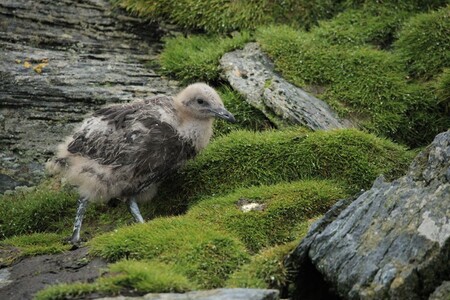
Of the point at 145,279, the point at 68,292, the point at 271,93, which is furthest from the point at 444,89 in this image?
the point at 68,292

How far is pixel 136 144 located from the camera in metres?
10.1

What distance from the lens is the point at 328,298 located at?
8.04 m

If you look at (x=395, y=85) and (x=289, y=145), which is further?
(x=395, y=85)

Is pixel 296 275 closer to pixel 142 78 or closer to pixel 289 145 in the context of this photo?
pixel 289 145

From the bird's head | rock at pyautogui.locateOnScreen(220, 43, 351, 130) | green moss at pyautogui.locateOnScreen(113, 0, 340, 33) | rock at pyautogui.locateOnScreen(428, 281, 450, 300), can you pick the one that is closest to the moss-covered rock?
the bird's head

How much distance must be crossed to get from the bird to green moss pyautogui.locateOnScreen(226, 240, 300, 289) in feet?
8.00

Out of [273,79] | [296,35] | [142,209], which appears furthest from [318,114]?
[142,209]

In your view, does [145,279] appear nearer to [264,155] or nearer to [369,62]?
[264,155]

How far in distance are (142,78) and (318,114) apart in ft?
10.4

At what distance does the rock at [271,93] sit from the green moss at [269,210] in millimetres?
1568

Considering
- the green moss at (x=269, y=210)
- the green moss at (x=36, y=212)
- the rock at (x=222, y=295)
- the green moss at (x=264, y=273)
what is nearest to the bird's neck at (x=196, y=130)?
the green moss at (x=269, y=210)

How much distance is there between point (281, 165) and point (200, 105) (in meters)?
1.42

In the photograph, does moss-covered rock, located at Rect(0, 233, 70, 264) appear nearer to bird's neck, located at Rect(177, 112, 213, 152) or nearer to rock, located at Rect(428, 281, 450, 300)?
bird's neck, located at Rect(177, 112, 213, 152)

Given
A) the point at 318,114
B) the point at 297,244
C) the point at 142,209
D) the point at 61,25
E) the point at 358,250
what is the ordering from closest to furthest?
the point at 358,250 → the point at 297,244 → the point at 142,209 → the point at 318,114 → the point at 61,25
